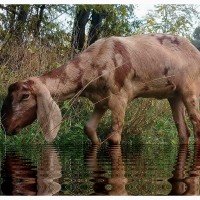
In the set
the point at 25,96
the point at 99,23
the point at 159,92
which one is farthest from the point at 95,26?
the point at 25,96

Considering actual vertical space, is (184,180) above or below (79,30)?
below

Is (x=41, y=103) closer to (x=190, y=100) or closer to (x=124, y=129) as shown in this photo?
(x=124, y=129)

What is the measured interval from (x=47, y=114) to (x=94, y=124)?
1.71ft

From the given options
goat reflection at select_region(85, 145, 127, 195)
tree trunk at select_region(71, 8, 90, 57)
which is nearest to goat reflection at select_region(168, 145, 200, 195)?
goat reflection at select_region(85, 145, 127, 195)

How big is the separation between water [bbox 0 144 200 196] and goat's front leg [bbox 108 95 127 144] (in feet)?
0.63

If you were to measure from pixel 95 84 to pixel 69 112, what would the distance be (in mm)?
493

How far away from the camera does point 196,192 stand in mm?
1880

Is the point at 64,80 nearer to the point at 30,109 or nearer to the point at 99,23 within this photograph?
the point at 30,109

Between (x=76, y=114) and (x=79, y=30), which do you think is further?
(x=76, y=114)

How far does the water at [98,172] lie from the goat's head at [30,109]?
0.54ft

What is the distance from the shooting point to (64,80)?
10.8 ft

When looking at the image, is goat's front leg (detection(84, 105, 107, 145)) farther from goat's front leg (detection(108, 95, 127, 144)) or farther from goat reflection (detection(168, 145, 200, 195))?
goat reflection (detection(168, 145, 200, 195))

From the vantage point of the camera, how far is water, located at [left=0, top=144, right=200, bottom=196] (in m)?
1.94
